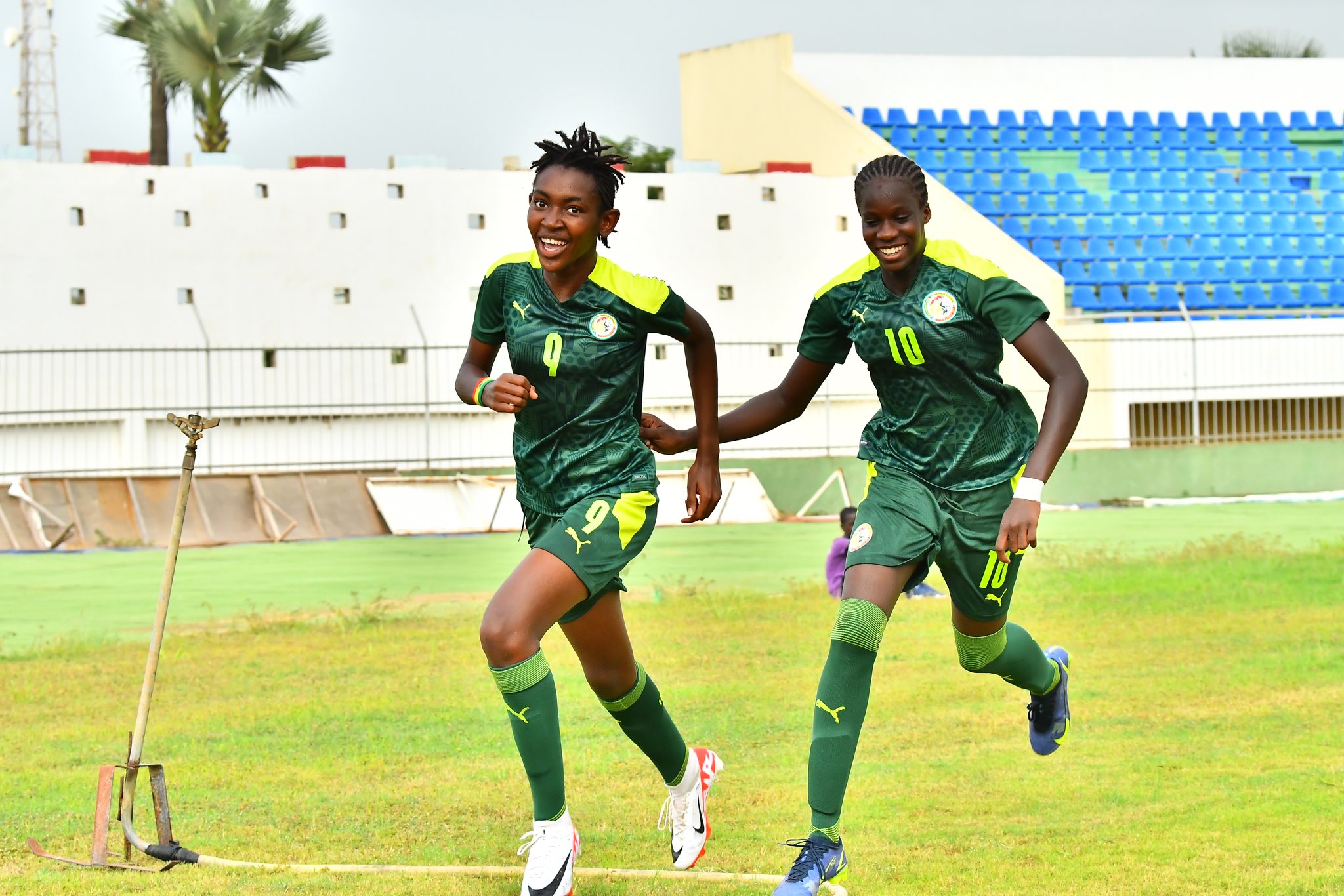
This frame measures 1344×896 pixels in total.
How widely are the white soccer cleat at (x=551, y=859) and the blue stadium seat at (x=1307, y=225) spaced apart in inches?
1221

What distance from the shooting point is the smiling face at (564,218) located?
206 inches

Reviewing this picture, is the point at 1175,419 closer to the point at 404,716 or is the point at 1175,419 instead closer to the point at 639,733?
the point at 404,716

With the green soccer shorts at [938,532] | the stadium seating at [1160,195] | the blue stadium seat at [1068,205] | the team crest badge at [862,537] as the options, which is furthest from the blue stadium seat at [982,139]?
the team crest badge at [862,537]

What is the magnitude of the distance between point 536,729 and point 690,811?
856 millimetres

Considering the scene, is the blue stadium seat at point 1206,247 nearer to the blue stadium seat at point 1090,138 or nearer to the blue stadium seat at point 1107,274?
the blue stadium seat at point 1107,274

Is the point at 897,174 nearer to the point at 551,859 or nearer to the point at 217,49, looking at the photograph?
the point at 551,859

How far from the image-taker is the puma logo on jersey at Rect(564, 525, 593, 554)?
5.06m

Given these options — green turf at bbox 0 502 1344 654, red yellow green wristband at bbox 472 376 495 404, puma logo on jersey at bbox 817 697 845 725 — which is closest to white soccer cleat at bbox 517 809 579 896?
puma logo on jersey at bbox 817 697 845 725

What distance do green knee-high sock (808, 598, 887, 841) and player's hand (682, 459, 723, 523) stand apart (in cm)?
75

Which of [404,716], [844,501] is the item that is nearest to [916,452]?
[404,716]

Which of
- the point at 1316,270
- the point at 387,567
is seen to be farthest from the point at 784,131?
the point at 387,567

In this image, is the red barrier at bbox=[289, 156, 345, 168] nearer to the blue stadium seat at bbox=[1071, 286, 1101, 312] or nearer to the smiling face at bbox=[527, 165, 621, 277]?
the blue stadium seat at bbox=[1071, 286, 1101, 312]

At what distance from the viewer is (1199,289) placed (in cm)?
3052

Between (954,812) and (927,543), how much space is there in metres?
1.32
